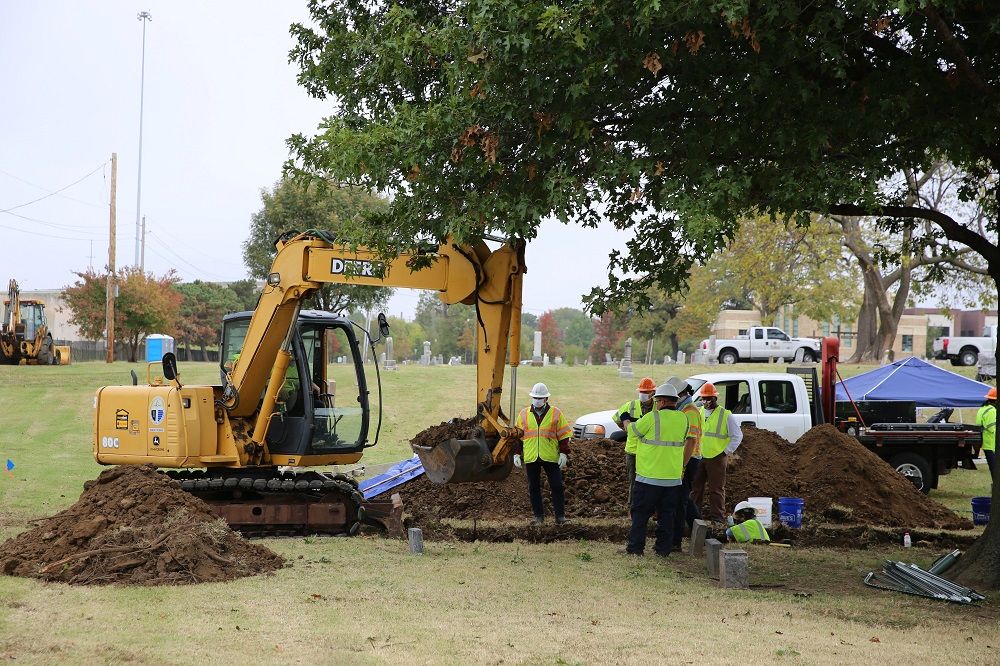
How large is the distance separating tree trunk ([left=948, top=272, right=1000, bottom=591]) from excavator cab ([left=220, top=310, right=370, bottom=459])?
269 inches

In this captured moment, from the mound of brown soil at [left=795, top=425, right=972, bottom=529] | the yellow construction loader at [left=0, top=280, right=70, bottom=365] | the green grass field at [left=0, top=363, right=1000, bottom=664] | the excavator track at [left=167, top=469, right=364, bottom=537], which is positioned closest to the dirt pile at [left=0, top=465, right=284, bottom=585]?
the green grass field at [left=0, top=363, right=1000, bottom=664]

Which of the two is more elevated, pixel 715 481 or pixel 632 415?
pixel 632 415

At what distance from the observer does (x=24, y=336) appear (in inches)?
1740

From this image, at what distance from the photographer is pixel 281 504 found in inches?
494

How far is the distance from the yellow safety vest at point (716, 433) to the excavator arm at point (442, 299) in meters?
3.34

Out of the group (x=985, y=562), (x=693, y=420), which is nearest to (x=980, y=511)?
(x=985, y=562)

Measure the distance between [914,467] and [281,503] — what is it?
11.0 metres

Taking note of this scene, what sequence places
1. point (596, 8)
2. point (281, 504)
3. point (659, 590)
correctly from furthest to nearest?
point (281, 504) < point (659, 590) < point (596, 8)

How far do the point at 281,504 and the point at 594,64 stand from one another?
676 centimetres

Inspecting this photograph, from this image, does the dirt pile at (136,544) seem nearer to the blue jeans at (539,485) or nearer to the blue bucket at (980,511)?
the blue jeans at (539,485)

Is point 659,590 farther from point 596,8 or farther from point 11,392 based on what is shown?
point 11,392

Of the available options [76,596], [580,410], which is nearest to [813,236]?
[580,410]

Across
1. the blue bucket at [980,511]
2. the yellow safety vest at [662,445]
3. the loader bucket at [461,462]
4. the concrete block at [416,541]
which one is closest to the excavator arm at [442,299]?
the loader bucket at [461,462]

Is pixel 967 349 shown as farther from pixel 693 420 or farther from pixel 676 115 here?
Answer: pixel 676 115
